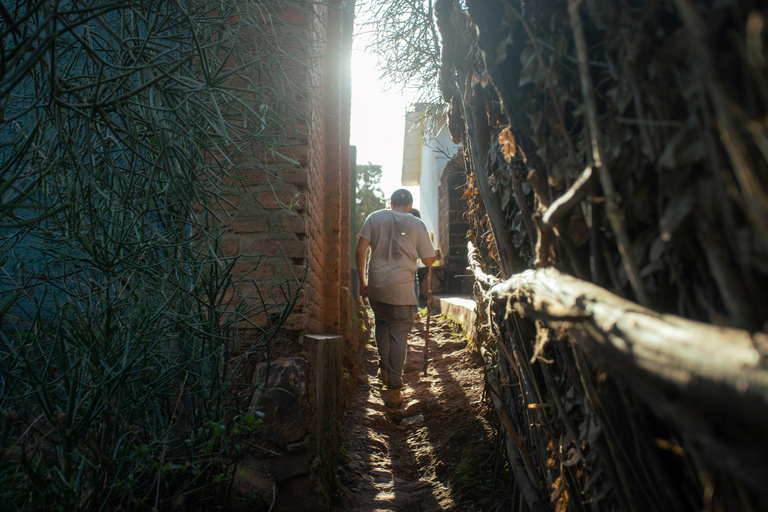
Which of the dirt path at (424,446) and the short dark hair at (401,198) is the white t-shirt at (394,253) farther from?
the dirt path at (424,446)

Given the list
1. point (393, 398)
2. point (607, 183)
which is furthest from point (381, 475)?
point (607, 183)

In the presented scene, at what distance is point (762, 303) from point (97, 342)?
Answer: 1563 mm

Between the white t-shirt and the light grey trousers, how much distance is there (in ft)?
0.33

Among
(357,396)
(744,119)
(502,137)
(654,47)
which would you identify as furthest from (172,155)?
(357,396)

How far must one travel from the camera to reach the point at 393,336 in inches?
177

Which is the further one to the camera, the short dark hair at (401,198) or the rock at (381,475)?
the short dark hair at (401,198)

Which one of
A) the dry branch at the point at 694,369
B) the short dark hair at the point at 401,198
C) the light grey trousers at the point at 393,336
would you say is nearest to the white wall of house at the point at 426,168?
the short dark hair at the point at 401,198

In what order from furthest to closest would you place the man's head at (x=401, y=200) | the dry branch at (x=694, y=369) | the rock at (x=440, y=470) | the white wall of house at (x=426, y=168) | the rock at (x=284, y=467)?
the white wall of house at (x=426, y=168) → the man's head at (x=401, y=200) → the rock at (x=440, y=470) → the rock at (x=284, y=467) → the dry branch at (x=694, y=369)

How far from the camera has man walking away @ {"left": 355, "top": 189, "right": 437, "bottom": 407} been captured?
442cm

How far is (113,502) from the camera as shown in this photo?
4.59 ft

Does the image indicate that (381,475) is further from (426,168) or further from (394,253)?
(426,168)

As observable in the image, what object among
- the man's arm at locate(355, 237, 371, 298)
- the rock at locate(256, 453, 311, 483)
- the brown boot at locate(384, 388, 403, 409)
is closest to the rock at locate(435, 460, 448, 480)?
the rock at locate(256, 453, 311, 483)

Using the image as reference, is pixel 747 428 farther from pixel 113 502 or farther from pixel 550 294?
pixel 113 502

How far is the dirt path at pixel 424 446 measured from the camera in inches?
97.7
